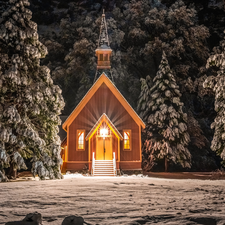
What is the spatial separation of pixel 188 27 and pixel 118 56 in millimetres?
8504

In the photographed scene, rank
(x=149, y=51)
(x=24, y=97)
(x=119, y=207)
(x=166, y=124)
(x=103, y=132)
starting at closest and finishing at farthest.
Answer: (x=119, y=207)
(x=24, y=97)
(x=103, y=132)
(x=166, y=124)
(x=149, y=51)

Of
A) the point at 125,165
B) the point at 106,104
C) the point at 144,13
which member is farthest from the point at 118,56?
the point at 125,165

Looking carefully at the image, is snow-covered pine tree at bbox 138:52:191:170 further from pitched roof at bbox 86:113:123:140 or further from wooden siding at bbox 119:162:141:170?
pitched roof at bbox 86:113:123:140

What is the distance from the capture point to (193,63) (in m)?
33.3

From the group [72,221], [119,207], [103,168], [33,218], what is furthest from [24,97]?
[72,221]

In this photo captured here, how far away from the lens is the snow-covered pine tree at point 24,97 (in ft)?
46.5

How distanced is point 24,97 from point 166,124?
14.8 metres

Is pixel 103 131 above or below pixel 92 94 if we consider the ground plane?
below

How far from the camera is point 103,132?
22109 millimetres

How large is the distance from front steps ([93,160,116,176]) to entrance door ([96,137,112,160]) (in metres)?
0.55

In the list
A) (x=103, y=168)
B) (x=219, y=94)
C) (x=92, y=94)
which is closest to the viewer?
(x=219, y=94)

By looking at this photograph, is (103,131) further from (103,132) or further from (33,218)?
(33,218)

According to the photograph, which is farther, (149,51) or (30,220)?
(149,51)

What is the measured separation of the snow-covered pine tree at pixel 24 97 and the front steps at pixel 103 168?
5.65 meters
